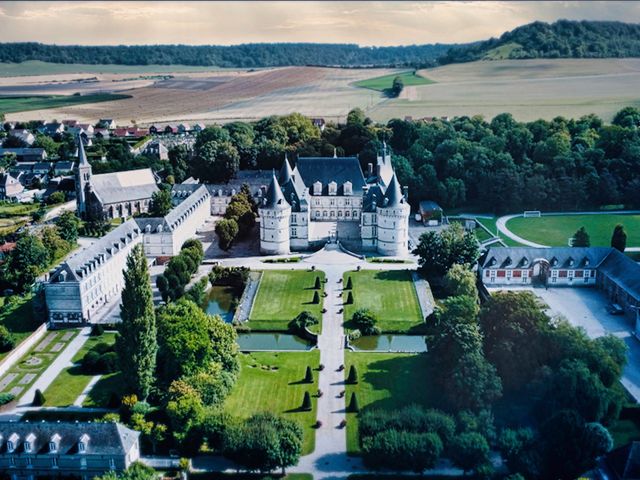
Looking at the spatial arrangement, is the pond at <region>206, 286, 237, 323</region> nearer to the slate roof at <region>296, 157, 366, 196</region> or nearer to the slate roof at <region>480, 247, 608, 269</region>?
the slate roof at <region>296, 157, 366, 196</region>

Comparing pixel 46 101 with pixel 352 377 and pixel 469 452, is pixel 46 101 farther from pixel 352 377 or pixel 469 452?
pixel 469 452

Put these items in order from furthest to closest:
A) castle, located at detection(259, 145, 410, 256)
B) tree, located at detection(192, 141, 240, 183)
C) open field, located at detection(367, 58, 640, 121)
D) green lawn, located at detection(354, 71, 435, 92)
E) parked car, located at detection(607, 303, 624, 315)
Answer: green lawn, located at detection(354, 71, 435, 92) → open field, located at detection(367, 58, 640, 121) → tree, located at detection(192, 141, 240, 183) → castle, located at detection(259, 145, 410, 256) → parked car, located at detection(607, 303, 624, 315)

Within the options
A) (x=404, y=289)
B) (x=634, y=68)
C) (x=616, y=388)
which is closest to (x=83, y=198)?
(x=404, y=289)

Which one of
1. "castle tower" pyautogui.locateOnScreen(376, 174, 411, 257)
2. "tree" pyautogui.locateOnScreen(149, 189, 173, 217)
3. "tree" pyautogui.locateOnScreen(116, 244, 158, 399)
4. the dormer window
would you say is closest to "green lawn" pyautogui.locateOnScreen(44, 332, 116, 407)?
"tree" pyautogui.locateOnScreen(116, 244, 158, 399)

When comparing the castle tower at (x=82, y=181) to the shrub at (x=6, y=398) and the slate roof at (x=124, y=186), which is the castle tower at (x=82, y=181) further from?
the shrub at (x=6, y=398)

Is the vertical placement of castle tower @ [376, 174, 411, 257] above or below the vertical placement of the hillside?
below

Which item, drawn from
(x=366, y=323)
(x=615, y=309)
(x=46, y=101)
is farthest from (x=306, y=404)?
(x=46, y=101)
